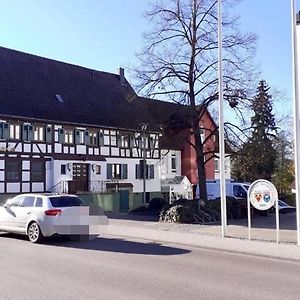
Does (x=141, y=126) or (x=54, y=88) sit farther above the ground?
(x=54, y=88)

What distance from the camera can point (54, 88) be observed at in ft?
136

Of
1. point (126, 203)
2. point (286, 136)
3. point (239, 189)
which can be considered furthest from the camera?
point (286, 136)

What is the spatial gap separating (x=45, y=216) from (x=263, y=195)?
684 centimetres

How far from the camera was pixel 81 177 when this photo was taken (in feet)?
130

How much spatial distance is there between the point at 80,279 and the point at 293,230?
1238 cm

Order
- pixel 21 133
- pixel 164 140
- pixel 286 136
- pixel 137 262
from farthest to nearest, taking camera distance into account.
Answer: pixel 286 136 → pixel 21 133 → pixel 164 140 → pixel 137 262

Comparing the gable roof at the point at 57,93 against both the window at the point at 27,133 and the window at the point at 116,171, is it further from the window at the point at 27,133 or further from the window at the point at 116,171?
the window at the point at 116,171

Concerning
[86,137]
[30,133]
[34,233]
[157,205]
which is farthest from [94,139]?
[34,233]

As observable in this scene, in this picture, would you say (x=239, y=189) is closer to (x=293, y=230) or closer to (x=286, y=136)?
(x=293, y=230)

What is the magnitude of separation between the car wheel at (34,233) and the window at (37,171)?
837 inches

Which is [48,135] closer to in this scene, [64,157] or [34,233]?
[64,157]

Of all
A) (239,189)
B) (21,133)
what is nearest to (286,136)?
(239,189)

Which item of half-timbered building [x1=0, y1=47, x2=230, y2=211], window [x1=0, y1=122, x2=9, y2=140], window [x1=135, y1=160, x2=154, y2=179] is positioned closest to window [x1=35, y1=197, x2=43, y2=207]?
half-timbered building [x1=0, y1=47, x2=230, y2=211]

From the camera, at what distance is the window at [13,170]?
34.6 m
